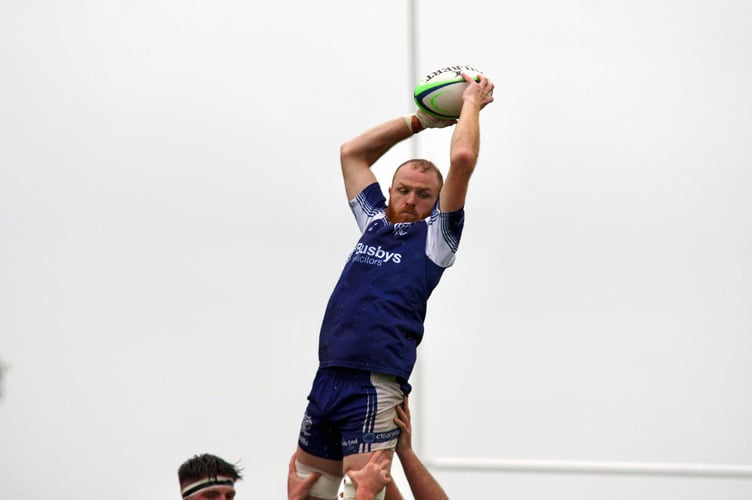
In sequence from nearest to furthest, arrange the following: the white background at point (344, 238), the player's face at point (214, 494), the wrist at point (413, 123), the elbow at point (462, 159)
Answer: the elbow at point (462, 159)
the player's face at point (214, 494)
the wrist at point (413, 123)
the white background at point (344, 238)

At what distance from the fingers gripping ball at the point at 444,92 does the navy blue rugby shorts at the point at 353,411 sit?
66 cm

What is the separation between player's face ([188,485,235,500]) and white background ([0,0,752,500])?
1524 millimetres

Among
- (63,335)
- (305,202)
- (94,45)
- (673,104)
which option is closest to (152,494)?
(63,335)

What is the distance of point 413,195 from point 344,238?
1.46 meters

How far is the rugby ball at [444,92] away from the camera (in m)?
2.65

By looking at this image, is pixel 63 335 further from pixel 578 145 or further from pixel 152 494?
pixel 578 145

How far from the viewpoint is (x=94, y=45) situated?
4.24 metres

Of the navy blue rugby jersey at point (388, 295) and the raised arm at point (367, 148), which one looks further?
the raised arm at point (367, 148)

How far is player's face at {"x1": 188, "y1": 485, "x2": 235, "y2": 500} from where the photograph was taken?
2543 millimetres

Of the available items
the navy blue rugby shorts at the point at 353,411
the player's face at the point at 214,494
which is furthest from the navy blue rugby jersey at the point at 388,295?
the player's face at the point at 214,494

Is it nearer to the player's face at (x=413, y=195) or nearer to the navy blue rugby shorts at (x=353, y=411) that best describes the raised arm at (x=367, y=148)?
the player's face at (x=413, y=195)

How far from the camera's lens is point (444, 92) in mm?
2662

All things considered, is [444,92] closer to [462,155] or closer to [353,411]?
[462,155]

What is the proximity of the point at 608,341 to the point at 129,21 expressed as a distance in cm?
216
